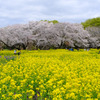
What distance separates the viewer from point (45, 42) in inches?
1303

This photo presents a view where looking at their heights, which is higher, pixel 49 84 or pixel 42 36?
pixel 42 36

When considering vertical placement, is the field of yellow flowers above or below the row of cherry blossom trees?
below

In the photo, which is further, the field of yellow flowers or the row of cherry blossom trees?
the row of cherry blossom trees

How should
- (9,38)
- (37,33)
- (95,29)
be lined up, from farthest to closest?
(95,29), (37,33), (9,38)

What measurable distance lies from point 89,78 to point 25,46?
2918 cm

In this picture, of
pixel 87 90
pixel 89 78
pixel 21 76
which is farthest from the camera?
pixel 21 76

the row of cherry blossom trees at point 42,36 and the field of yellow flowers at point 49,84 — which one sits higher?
the row of cherry blossom trees at point 42,36

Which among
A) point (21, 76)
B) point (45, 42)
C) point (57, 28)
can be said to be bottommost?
point (21, 76)

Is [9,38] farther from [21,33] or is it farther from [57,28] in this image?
[57,28]

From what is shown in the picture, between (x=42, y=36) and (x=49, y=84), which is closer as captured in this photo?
(x=49, y=84)

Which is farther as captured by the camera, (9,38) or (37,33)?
(37,33)

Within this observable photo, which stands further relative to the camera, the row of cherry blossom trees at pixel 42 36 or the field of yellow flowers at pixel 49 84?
the row of cherry blossom trees at pixel 42 36

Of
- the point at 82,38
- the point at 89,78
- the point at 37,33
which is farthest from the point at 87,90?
the point at 82,38

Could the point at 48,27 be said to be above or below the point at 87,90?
above
